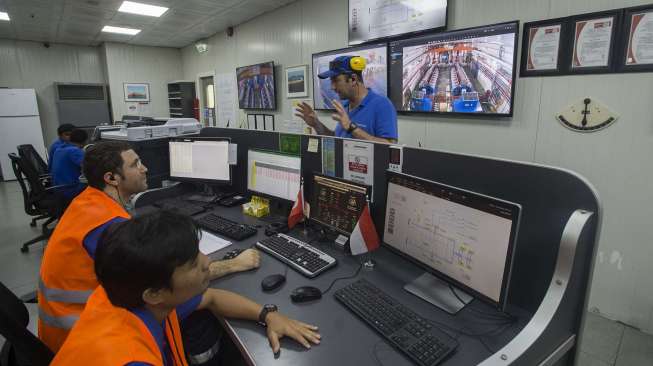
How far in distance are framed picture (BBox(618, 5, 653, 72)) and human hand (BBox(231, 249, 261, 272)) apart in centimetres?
220

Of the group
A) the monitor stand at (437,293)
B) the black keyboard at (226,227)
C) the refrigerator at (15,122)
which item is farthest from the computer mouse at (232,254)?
the refrigerator at (15,122)

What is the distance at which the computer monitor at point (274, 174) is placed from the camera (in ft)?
6.02

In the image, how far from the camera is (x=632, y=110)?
1948 mm

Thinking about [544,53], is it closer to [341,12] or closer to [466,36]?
[466,36]

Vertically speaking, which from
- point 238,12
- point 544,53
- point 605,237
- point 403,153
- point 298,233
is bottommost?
point 605,237

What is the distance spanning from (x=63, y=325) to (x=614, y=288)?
2.86 meters

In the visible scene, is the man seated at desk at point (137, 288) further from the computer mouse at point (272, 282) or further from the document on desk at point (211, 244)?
the document on desk at point (211, 244)

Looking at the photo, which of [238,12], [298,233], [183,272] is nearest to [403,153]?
[298,233]

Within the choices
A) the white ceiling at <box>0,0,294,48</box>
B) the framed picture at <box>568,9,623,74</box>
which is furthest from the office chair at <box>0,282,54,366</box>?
the white ceiling at <box>0,0,294,48</box>

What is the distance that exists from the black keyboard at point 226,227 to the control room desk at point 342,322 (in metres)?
0.33

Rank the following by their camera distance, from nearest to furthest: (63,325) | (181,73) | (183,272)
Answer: (183,272) → (63,325) → (181,73)

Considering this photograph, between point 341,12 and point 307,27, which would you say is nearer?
point 341,12

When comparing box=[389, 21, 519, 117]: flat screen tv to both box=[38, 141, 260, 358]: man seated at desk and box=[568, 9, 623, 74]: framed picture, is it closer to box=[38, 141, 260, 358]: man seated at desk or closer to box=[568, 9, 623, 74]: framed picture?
box=[568, 9, 623, 74]: framed picture

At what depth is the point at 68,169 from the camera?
11.0 feet
